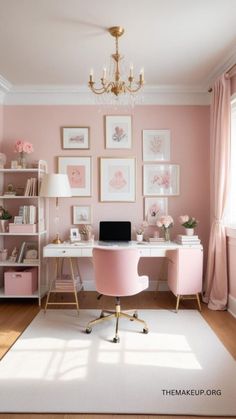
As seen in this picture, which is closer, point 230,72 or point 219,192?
point 230,72

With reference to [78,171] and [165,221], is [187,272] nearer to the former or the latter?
[165,221]

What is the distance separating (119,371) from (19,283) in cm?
204

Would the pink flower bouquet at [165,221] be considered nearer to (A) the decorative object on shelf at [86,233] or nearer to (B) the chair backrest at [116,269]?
(A) the decorative object on shelf at [86,233]

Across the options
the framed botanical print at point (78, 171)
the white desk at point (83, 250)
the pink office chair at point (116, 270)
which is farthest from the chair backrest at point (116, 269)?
the framed botanical print at point (78, 171)

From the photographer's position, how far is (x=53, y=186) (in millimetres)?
3816

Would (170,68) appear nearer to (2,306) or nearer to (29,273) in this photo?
(29,273)

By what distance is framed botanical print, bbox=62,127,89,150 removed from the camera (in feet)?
14.3

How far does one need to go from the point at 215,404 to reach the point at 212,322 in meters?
1.41

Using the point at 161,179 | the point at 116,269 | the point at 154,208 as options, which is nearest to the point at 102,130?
the point at 161,179

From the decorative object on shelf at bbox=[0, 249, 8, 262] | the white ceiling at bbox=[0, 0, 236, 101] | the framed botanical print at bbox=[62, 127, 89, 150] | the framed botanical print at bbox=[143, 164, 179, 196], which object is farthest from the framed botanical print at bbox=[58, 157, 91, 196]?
the decorative object on shelf at bbox=[0, 249, 8, 262]

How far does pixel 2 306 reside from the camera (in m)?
3.92

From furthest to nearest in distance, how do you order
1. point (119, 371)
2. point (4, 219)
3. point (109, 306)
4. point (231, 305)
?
1. point (4, 219)
2. point (109, 306)
3. point (231, 305)
4. point (119, 371)

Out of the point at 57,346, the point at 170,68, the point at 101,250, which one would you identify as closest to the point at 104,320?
the point at 57,346

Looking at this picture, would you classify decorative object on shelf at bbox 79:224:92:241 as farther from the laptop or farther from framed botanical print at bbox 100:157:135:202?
framed botanical print at bbox 100:157:135:202
